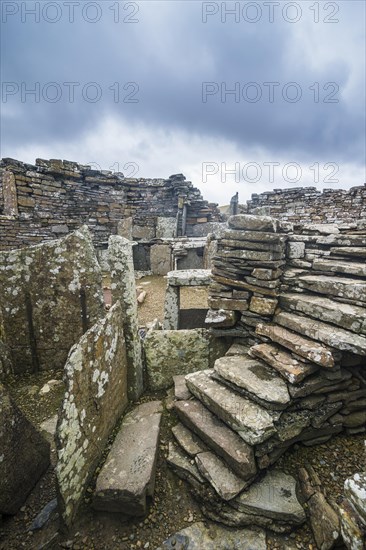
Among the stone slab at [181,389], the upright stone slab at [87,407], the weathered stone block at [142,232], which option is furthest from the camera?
the weathered stone block at [142,232]

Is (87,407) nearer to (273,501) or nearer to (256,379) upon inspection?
(256,379)

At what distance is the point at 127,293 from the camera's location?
2850mm

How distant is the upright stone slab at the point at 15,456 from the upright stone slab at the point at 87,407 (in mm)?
476

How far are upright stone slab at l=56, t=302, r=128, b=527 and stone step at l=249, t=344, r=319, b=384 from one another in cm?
159

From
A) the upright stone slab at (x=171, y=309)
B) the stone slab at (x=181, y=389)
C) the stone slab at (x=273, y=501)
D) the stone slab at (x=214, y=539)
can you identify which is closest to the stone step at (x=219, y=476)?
the stone slab at (x=273, y=501)

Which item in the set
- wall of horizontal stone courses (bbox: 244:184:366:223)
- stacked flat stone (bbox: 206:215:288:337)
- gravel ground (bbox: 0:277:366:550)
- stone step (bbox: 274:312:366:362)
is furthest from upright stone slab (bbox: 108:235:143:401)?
wall of horizontal stone courses (bbox: 244:184:366:223)

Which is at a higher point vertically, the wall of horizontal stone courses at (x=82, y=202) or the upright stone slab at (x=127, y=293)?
the wall of horizontal stone courses at (x=82, y=202)

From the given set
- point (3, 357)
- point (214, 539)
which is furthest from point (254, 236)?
point (3, 357)

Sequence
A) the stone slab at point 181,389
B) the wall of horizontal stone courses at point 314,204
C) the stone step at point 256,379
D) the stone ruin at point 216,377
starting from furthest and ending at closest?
the wall of horizontal stone courses at point 314,204, the stone slab at point 181,389, the stone step at point 256,379, the stone ruin at point 216,377

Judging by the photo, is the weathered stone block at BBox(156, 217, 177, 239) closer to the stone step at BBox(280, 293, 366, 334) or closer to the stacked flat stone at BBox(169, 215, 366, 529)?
the stacked flat stone at BBox(169, 215, 366, 529)

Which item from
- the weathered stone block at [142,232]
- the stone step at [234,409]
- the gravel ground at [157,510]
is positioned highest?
the weathered stone block at [142,232]

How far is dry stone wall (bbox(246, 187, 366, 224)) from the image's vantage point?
33.0 feet

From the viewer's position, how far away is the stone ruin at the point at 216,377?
6.36 feet

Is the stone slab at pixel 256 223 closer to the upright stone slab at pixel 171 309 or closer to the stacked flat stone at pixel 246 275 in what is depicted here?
the stacked flat stone at pixel 246 275
